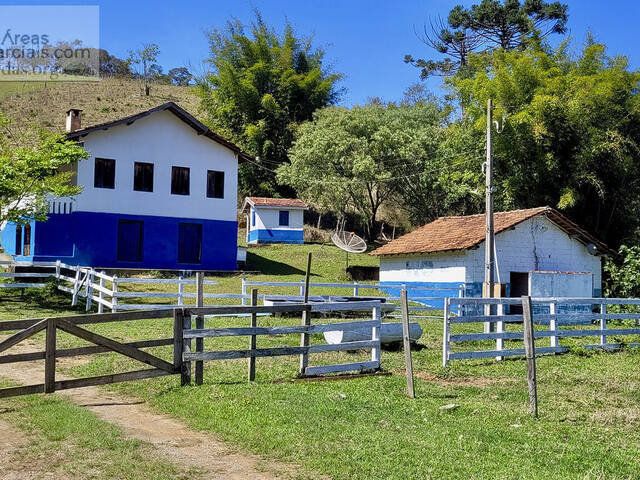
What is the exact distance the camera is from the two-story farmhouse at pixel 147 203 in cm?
3266

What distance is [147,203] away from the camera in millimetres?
34000

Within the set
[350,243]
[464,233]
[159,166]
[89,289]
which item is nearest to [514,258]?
[464,233]

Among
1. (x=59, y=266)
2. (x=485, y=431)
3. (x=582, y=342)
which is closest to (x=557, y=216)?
(x=582, y=342)

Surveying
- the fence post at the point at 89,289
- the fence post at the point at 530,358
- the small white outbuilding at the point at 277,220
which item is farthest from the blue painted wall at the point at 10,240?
the fence post at the point at 530,358

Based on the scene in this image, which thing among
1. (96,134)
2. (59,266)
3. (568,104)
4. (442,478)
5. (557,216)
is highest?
(568,104)

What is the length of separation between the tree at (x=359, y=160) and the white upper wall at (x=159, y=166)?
1302 cm

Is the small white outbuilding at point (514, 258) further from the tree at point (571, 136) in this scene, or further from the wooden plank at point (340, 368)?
the wooden plank at point (340, 368)

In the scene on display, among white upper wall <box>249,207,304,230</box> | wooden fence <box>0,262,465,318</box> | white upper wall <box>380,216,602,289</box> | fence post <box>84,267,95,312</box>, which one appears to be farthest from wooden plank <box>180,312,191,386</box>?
white upper wall <box>249,207,304,230</box>

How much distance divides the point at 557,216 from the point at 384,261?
8.43 m

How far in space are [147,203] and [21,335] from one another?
83.9 feet

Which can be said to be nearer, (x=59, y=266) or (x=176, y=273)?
(x=59, y=266)

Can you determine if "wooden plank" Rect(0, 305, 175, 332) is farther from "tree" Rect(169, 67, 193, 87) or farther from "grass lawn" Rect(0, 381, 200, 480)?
"tree" Rect(169, 67, 193, 87)

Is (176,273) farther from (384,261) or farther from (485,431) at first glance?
(485,431)

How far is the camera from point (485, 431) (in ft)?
27.8
